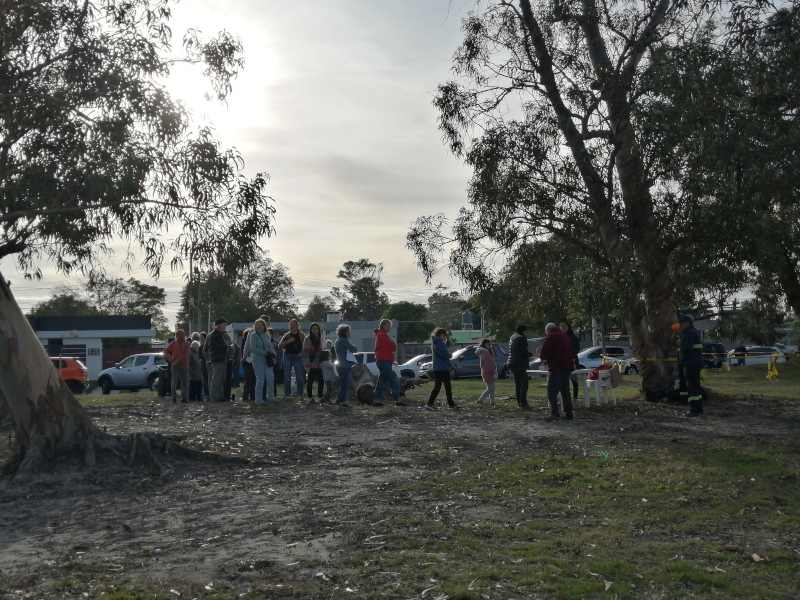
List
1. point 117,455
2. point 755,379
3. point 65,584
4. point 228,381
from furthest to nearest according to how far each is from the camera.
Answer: point 755,379, point 228,381, point 117,455, point 65,584

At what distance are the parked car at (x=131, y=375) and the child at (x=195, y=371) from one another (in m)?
12.9

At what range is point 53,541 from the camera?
6.50 meters

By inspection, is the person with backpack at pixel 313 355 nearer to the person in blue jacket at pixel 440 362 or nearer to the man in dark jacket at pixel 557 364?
the person in blue jacket at pixel 440 362

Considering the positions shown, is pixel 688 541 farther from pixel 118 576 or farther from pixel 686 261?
pixel 686 261

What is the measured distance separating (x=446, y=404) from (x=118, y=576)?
13.1m

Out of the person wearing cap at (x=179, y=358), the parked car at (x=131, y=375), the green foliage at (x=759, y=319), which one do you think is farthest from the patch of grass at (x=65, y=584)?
the green foliage at (x=759, y=319)

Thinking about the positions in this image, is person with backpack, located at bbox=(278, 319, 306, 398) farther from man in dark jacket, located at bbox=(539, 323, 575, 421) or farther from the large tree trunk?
the large tree trunk

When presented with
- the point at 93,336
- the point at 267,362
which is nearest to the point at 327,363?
the point at 267,362

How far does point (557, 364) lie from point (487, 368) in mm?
4126

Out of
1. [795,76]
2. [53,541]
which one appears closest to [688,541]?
[53,541]

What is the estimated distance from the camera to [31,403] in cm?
974

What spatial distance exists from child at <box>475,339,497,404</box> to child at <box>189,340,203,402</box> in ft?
20.2

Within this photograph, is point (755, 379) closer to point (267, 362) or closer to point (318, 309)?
point (267, 362)

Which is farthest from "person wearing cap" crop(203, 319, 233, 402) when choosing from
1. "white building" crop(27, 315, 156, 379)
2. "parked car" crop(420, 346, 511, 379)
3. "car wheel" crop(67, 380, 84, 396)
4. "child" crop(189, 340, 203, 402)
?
"white building" crop(27, 315, 156, 379)
